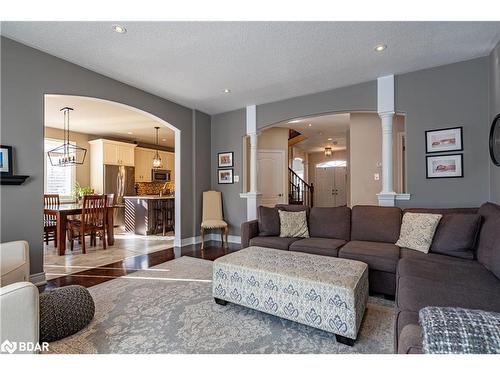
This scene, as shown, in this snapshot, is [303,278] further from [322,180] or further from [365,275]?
[322,180]

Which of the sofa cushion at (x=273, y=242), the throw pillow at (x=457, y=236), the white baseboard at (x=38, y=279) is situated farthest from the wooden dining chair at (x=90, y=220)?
the throw pillow at (x=457, y=236)

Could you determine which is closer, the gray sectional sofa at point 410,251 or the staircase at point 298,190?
the gray sectional sofa at point 410,251

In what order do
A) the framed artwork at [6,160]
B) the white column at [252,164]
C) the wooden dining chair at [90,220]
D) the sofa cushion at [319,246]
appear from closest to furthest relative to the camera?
the framed artwork at [6,160] < the sofa cushion at [319,246] < the wooden dining chair at [90,220] < the white column at [252,164]

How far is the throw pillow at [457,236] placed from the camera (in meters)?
2.37

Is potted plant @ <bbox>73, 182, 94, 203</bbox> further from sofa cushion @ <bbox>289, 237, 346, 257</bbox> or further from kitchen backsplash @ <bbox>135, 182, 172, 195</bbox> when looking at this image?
sofa cushion @ <bbox>289, 237, 346, 257</bbox>

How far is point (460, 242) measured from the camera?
2.39 m

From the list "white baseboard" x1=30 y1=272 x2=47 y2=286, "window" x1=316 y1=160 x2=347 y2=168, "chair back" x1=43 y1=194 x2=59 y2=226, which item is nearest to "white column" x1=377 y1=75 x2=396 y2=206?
"white baseboard" x1=30 y1=272 x2=47 y2=286

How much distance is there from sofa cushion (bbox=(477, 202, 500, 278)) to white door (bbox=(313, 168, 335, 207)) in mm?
7431

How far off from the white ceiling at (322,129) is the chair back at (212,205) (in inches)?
77.7

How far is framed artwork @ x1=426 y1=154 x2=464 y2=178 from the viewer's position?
125 inches

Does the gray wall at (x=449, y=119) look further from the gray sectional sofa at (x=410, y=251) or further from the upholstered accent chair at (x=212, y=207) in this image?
the upholstered accent chair at (x=212, y=207)

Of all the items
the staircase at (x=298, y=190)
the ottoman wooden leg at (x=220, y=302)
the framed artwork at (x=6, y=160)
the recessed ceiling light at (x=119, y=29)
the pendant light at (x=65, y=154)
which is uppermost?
the recessed ceiling light at (x=119, y=29)
